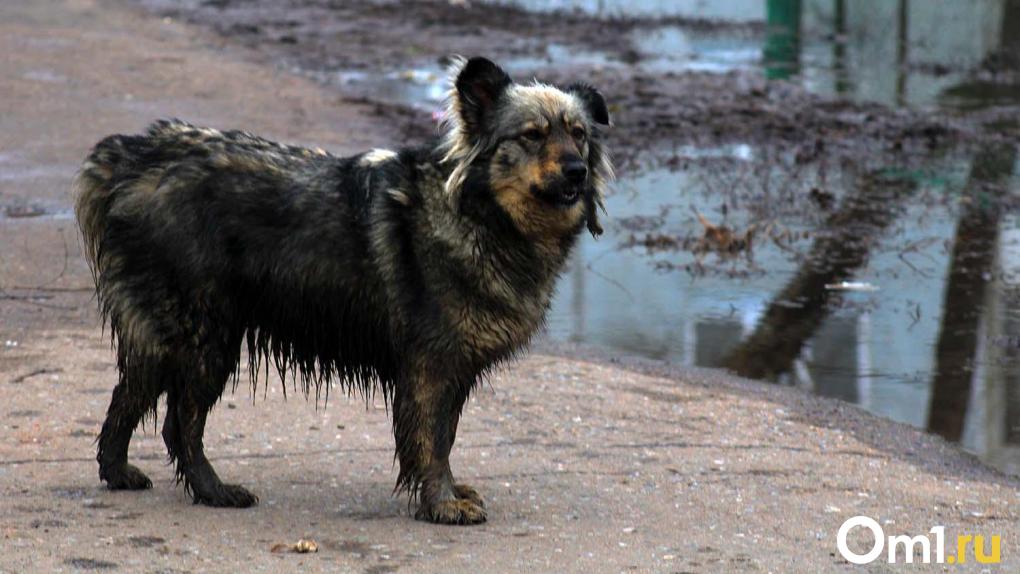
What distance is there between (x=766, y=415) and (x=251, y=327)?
3001mm

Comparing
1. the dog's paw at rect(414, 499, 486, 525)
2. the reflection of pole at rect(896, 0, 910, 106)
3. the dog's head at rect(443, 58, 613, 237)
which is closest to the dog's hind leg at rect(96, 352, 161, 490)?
the dog's paw at rect(414, 499, 486, 525)

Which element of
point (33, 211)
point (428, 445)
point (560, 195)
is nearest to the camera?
point (560, 195)

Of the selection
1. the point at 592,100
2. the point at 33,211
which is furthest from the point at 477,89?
the point at 33,211

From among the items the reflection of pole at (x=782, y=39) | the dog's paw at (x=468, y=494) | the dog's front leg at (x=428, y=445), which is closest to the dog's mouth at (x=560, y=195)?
the dog's front leg at (x=428, y=445)

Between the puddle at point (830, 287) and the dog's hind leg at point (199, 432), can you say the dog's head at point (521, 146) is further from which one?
the puddle at point (830, 287)

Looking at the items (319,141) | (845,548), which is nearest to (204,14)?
(319,141)

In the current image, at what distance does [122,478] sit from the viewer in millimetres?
6539

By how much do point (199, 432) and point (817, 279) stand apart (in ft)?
19.2

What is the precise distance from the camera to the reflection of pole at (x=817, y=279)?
9.75 meters

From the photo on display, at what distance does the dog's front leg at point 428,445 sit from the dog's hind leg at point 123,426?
3.30 feet

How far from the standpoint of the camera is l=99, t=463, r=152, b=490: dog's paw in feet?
21.4

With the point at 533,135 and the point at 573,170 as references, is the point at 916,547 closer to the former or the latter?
the point at 573,170

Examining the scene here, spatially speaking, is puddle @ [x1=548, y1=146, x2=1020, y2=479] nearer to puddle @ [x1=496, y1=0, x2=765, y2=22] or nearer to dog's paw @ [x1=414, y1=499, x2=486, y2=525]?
dog's paw @ [x1=414, y1=499, x2=486, y2=525]

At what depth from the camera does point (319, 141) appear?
14828 millimetres
